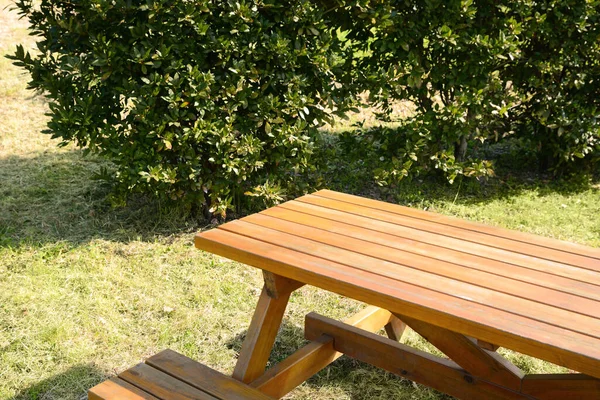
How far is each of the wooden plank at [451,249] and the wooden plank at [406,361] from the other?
706 millimetres

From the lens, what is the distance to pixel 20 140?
7168mm

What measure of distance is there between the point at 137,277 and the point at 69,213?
4.19ft

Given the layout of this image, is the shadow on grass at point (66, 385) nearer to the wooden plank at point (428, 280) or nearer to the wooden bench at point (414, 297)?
the wooden bench at point (414, 297)

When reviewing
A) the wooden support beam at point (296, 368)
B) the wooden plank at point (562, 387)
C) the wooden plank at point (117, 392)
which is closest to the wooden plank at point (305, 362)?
the wooden support beam at point (296, 368)

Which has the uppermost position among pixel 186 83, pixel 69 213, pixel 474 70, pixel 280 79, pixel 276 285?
pixel 474 70

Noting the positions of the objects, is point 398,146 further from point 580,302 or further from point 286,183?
point 580,302

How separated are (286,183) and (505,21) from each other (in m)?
2.17

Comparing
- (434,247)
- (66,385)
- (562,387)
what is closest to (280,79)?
(66,385)

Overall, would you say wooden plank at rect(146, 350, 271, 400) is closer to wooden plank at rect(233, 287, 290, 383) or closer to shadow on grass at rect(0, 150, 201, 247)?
wooden plank at rect(233, 287, 290, 383)

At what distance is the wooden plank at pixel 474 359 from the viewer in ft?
9.30

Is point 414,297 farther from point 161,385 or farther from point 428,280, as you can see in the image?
point 161,385

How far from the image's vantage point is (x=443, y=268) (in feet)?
7.43

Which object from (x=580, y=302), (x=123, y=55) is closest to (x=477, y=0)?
(x=123, y=55)

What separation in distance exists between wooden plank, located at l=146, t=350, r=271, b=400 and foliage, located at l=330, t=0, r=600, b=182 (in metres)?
3.18
